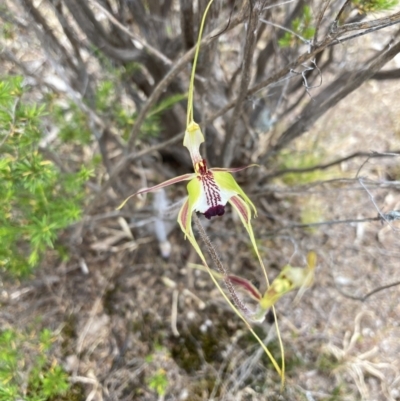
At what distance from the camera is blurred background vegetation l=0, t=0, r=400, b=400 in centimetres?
95

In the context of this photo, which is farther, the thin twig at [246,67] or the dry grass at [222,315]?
the dry grass at [222,315]

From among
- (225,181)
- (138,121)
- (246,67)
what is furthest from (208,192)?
(138,121)

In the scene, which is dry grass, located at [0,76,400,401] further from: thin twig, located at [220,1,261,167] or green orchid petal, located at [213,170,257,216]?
green orchid petal, located at [213,170,257,216]

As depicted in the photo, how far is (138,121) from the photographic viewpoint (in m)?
1.10

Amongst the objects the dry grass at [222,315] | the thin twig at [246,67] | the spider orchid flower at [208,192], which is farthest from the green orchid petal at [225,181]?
Answer: the dry grass at [222,315]

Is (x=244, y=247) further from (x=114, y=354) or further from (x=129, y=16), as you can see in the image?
(x=129, y=16)

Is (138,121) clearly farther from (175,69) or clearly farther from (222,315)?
(222,315)

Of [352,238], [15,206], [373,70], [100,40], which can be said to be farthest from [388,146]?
[15,206]

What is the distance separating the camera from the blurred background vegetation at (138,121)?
37.5 inches

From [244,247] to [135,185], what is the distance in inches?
19.6

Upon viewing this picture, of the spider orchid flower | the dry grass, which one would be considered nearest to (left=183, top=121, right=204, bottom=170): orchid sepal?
the spider orchid flower

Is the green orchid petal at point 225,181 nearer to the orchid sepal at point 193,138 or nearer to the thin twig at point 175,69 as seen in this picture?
the orchid sepal at point 193,138

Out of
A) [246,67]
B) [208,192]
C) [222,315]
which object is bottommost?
[222,315]

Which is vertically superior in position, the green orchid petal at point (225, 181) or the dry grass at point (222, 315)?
the green orchid petal at point (225, 181)
